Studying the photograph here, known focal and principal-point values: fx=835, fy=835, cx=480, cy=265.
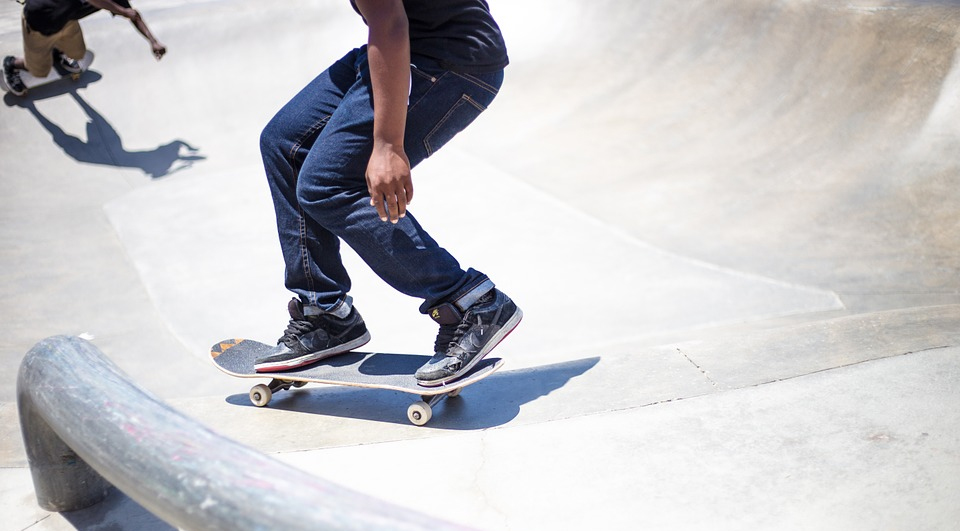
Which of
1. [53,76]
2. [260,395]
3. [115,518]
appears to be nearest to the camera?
[115,518]

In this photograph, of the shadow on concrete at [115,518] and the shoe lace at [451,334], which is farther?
the shoe lace at [451,334]

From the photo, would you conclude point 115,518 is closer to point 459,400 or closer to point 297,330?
point 297,330

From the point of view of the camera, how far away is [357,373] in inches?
105

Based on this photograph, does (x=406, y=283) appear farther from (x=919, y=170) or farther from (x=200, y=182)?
(x=200, y=182)

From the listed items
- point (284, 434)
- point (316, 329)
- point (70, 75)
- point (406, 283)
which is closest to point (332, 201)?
point (406, 283)

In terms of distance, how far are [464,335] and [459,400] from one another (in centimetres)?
25

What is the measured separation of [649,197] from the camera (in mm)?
5184

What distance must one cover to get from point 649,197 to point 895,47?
1.82 meters

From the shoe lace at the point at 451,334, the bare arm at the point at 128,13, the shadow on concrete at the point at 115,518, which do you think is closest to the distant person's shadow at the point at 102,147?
the bare arm at the point at 128,13

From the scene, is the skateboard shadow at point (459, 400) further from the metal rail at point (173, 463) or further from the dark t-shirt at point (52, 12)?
the dark t-shirt at point (52, 12)

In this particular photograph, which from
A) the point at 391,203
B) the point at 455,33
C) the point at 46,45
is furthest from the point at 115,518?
the point at 46,45

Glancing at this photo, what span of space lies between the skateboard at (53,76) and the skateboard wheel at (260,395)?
541 cm

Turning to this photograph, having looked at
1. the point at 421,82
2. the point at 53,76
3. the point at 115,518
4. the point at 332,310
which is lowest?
the point at 53,76

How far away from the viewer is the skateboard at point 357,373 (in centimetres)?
248
